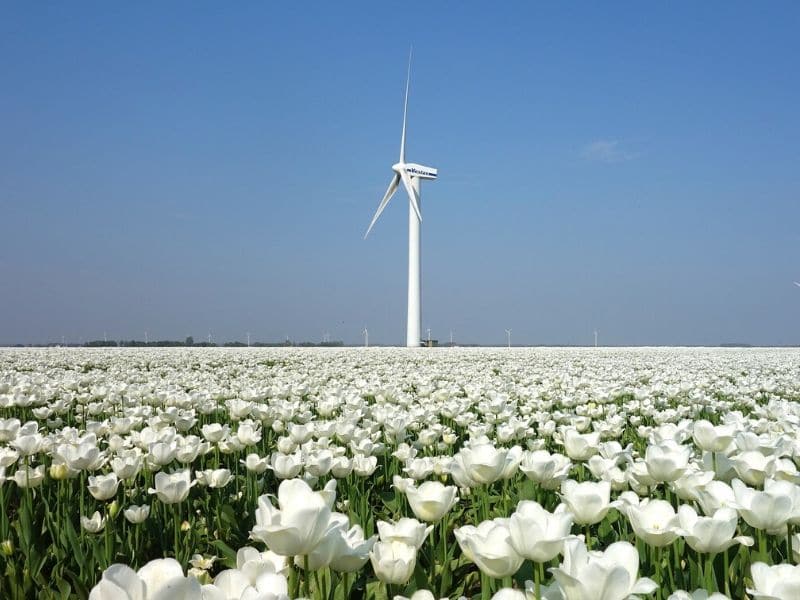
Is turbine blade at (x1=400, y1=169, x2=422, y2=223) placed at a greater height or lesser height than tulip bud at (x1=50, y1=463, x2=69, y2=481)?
greater

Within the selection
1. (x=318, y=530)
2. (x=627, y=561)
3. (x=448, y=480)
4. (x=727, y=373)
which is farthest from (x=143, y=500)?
(x=727, y=373)

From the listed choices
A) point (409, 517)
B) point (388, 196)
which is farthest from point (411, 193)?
point (409, 517)

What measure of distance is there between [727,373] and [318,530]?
53.3ft

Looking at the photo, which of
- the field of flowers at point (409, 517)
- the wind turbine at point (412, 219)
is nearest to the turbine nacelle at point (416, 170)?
the wind turbine at point (412, 219)

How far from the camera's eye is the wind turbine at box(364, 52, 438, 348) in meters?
50.8

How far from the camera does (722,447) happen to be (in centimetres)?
417

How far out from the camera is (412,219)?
5125cm

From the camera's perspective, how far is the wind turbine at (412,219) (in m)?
50.8

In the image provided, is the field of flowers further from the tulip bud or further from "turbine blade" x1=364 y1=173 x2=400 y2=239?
"turbine blade" x1=364 y1=173 x2=400 y2=239

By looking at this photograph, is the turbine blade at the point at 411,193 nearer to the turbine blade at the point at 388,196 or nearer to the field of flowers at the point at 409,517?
the turbine blade at the point at 388,196

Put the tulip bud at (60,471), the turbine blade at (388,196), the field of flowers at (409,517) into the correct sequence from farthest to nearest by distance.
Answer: the turbine blade at (388,196)
the tulip bud at (60,471)
the field of flowers at (409,517)

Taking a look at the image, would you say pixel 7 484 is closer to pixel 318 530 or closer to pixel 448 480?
pixel 448 480

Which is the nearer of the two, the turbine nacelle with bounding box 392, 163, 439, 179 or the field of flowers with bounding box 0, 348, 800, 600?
the field of flowers with bounding box 0, 348, 800, 600

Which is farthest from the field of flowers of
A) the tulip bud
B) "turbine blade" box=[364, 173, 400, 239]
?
"turbine blade" box=[364, 173, 400, 239]
